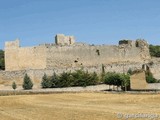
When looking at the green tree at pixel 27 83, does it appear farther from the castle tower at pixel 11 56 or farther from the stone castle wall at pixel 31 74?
the castle tower at pixel 11 56

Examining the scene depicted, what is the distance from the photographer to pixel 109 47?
204 feet

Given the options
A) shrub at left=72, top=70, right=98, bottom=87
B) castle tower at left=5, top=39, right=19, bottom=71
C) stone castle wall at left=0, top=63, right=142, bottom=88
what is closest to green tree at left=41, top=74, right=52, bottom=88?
stone castle wall at left=0, top=63, right=142, bottom=88

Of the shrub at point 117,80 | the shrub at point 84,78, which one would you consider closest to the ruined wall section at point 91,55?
the shrub at point 84,78

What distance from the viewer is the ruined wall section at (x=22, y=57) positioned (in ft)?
180

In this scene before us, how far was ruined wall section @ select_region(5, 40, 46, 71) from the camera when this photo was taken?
54719mm

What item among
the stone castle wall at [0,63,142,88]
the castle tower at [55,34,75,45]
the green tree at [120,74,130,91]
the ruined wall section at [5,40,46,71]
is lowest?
the green tree at [120,74,130,91]

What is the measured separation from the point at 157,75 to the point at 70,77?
13.1m

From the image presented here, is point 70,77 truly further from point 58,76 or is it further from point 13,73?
point 13,73

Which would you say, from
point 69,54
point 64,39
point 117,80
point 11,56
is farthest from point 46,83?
point 64,39

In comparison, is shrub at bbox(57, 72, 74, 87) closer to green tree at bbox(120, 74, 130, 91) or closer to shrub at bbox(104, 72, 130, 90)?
shrub at bbox(104, 72, 130, 90)

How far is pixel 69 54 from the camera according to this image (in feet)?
192

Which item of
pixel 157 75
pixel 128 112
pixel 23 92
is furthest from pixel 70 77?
pixel 128 112

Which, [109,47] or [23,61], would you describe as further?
[109,47]

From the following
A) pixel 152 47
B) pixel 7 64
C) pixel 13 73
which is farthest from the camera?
pixel 152 47
